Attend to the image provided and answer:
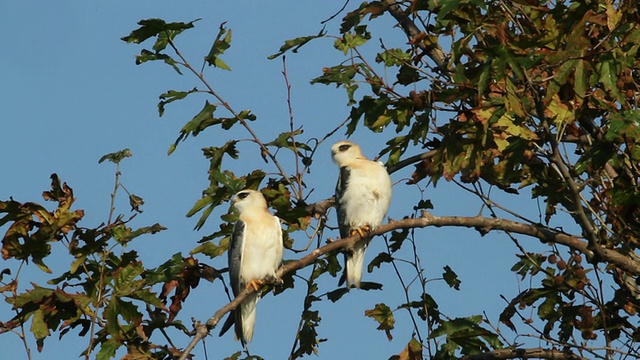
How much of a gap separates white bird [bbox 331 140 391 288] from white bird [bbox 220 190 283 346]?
66cm

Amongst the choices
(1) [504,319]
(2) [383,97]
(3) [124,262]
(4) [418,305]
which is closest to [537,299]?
(1) [504,319]

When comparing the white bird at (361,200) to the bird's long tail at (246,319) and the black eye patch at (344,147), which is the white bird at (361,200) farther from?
the bird's long tail at (246,319)

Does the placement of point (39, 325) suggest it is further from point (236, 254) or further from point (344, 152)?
point (344, 152)

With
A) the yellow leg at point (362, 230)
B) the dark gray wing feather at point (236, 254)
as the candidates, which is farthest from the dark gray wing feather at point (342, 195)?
the dark gray wing feather at point (236, 254)

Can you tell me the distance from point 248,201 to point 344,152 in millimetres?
1378

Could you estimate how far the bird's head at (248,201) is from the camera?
8.69m

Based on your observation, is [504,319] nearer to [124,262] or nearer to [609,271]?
[609,271]

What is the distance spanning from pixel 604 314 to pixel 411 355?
1.39 metres

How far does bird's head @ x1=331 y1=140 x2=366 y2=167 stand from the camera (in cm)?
964

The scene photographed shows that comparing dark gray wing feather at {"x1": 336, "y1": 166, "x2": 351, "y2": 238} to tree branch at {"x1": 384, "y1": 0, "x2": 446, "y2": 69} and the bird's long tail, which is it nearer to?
the bird's long tail

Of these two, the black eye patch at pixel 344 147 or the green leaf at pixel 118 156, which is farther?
the black eye patch at pixel 344 147

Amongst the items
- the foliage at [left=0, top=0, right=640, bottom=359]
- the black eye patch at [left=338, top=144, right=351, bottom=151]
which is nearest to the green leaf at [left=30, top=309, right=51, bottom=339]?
the foliage at [left=0, top=0, right=640, bottom=359]

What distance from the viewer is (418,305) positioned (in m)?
7.19

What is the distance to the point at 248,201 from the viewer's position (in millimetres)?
8836
